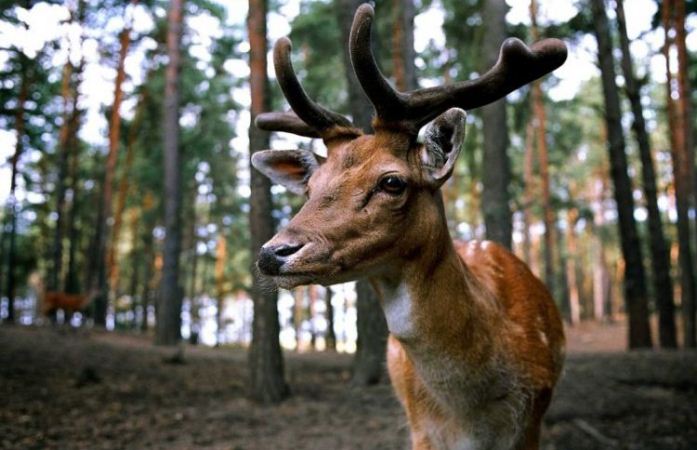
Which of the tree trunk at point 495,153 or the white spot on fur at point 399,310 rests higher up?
the tree trunk at point 495,153

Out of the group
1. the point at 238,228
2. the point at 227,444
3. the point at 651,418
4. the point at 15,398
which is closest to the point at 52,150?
the point at 238,228

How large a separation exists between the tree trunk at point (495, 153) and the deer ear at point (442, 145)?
558 centimetres

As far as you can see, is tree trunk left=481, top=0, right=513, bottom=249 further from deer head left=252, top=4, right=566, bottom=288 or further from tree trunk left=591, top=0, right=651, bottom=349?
deer head left=252, top=4, right=566, bottom=288

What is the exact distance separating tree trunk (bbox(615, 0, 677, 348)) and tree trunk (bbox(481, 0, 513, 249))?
20.4 feet

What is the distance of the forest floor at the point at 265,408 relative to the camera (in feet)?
21.7

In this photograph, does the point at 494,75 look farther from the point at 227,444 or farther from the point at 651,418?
the point at 651,418

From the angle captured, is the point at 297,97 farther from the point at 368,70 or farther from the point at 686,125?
the point at 686,125

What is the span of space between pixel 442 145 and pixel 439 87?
1.34 ft

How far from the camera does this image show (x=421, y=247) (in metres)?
3.22

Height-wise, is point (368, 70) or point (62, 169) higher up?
point (62, 169)

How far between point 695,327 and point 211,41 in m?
A: 16.9

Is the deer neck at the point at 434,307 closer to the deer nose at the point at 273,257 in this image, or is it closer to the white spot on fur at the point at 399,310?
the white spot on fur at the point at 399,310

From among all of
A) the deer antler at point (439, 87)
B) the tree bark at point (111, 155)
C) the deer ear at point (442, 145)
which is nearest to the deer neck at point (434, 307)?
the deer ear at point (442, 145)

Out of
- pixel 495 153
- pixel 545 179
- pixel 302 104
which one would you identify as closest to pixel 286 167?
pixel 302 104
